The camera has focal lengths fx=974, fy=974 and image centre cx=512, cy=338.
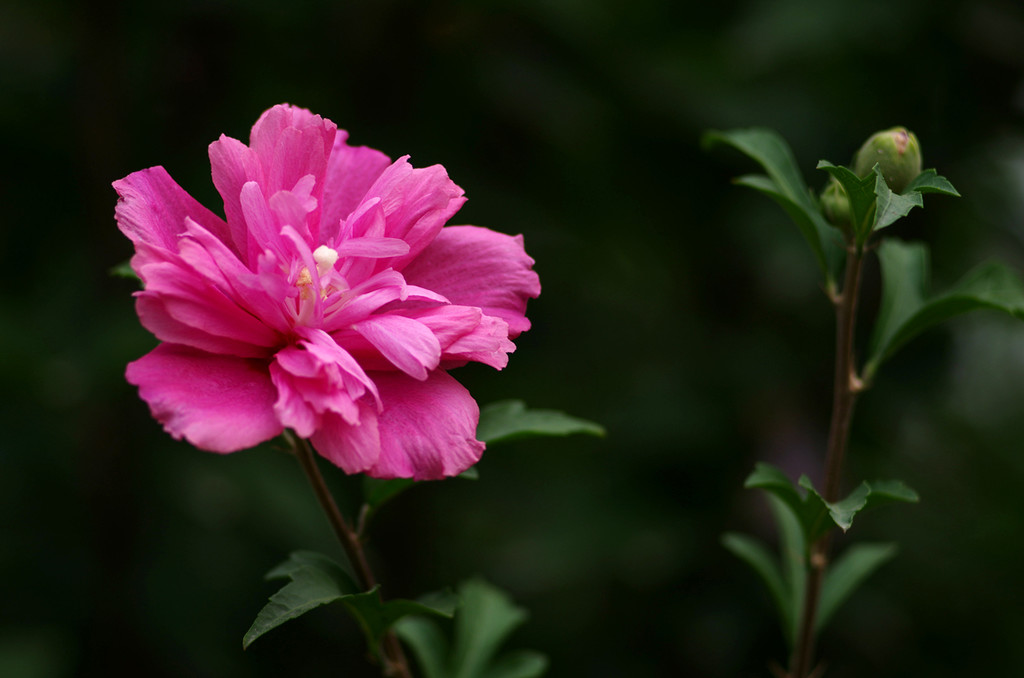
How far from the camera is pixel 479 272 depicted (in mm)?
984

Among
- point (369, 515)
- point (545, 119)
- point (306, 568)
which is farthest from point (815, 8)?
point (306, 568)

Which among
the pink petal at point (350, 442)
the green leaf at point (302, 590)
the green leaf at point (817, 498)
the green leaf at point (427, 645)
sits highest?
the pink petal at point (350, 442)

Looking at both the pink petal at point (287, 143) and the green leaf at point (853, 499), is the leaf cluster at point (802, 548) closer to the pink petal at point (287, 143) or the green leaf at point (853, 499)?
the green leaf at point (853, 499)

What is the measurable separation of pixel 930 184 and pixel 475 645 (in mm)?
848

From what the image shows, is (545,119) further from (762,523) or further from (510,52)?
(762,523)

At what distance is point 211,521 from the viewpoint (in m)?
2.29

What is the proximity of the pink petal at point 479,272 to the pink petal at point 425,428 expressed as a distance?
109mm

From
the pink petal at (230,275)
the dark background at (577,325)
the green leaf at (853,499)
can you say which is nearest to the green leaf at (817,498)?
the green leaf at (853,499)

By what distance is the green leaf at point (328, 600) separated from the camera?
2.80 feet

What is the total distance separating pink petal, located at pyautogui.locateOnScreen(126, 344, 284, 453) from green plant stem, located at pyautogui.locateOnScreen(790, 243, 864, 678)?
1.97 feet

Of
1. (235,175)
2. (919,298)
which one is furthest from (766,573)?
(235,175)

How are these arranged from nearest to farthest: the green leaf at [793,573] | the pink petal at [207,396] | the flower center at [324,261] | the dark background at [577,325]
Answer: the pink petal at [207,396]
the flower center at [324,261]
the green leaf at [793,573]
the dark background at [577,325]

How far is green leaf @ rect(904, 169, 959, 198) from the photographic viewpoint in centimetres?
91

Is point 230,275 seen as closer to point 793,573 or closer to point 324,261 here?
point 324,261
